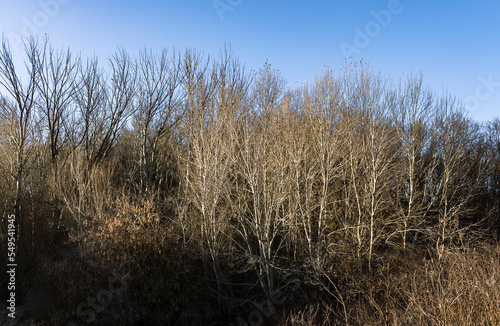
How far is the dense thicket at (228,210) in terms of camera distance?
30.4 ft

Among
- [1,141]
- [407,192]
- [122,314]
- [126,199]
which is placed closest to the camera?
[122,314]

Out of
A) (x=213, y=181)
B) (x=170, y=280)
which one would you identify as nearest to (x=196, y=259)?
(x=170, y=280)

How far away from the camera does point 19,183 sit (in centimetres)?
1234

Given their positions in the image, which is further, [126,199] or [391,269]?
[391,269]

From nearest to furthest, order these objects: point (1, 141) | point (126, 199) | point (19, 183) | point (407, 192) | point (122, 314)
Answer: point (122, 314), point (126, 199), point (19, 183), point (1, 141), point (407, 192)

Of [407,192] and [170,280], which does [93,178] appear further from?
[407,192]

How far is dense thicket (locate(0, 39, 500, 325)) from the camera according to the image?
9258 millimetres

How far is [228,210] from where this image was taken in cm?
1277

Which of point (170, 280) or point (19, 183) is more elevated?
point (19, 183)

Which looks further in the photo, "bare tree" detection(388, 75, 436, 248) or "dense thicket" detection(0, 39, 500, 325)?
"bare tree" detection(388, 75, 436, 248)

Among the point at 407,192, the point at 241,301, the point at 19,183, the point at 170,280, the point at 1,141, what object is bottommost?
the point at 241,301

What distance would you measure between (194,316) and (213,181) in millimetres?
4499

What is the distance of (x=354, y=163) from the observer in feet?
47.6

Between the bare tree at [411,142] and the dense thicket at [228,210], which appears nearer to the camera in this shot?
the dense thicket at [228,210]
